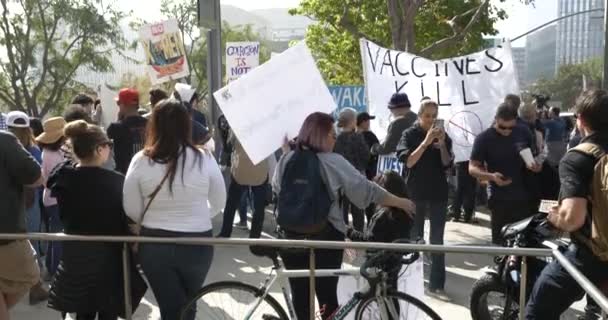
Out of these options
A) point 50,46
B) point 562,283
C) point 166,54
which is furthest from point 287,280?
point 50,46

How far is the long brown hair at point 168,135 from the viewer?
12.0 feet

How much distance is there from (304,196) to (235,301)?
77 centimetres

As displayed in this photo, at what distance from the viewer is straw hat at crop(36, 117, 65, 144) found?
19.8 ft

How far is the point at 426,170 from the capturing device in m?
5.70

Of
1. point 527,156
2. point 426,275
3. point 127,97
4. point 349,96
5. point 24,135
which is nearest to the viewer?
point 527,156

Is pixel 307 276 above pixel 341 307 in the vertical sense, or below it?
above

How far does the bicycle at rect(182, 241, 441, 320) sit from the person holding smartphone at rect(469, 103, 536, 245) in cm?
175

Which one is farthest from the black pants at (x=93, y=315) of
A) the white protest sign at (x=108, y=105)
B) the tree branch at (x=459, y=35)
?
the tree branch at (x=459, y=35)

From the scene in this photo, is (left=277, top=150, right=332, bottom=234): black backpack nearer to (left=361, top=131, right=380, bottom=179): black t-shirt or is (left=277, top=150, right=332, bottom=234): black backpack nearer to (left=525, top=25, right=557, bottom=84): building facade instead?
(left=361, top=131, right=380, bottom=179): black t-shirt

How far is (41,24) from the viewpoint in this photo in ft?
115

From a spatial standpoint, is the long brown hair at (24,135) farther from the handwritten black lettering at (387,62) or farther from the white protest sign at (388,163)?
the handwritten black lettering at (387,62)

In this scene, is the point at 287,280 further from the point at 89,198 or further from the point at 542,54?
the point at 542,54

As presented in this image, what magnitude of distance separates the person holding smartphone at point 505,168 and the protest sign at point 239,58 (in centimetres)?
667

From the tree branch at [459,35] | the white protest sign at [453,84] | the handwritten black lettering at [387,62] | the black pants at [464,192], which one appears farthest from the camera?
the tree branch at [459,35]
